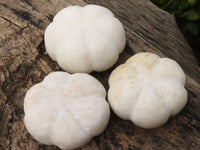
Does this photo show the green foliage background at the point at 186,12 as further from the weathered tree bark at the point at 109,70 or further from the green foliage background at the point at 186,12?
the weathered tree bark at the point at 109,70

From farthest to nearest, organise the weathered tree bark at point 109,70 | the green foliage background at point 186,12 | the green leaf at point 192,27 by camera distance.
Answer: the green leaf at point 192,27 → the green foliage background at point 186,12 → the weathered tree bark at point 109,70

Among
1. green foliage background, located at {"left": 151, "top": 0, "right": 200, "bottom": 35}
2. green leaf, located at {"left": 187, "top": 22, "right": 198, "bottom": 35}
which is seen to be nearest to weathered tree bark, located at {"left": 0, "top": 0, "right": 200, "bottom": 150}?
green foliage background, located at {"left": 151, "top": 0, "right": 200, "bottom": 35}

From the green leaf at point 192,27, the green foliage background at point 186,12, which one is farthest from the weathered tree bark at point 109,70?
the green leaf at point 192,27

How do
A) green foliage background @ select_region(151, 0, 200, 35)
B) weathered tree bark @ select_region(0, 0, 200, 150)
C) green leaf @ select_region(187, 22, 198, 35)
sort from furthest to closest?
green leaf @ select_region(187, 22, 198, 35) → green foliage background @ select_region(151, 0, 200, 35) → weathered tree bark @ select_region(0, 0, 200, 150)

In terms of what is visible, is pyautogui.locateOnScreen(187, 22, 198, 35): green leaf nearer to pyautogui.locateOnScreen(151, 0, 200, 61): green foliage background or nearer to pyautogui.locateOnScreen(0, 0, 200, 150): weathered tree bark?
pyautogui.locateOnScreen(151, 0, 200, 61): green foliage background

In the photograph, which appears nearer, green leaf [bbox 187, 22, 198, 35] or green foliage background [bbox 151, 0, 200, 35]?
green foliage background [bbox 151, 0, 200, 35]

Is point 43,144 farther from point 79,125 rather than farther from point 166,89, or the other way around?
point 166,89

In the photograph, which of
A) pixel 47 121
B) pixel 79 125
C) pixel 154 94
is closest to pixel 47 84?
pixel 47 121

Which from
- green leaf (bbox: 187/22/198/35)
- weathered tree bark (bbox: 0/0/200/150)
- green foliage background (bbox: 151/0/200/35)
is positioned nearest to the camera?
weathered tree bark (bbox: 0/0/200/150)
